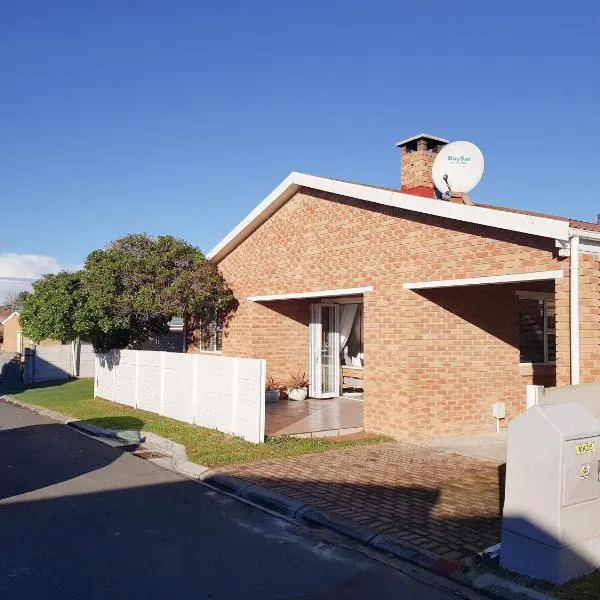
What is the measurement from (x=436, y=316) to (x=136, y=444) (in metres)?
5.79

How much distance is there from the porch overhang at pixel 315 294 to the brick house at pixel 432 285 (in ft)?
0.10

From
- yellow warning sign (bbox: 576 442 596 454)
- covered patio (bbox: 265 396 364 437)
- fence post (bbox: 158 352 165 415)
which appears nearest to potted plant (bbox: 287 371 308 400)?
covered patio (bbox: 265 396 364 437)

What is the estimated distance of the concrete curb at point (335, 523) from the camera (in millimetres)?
5023

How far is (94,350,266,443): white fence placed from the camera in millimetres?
10992

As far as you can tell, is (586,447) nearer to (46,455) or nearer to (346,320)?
(46,455)

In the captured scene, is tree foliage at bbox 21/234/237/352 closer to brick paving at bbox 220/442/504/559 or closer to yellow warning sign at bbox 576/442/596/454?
brick paving at bbox 220/442/504/559

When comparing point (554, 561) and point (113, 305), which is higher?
point (113, 305)

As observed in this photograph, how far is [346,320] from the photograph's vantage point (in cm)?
1648

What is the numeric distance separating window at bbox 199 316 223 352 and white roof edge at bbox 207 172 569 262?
1829mm

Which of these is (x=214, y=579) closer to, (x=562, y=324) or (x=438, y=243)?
(x=562, y=324)

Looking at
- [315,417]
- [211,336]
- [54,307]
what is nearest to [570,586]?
[315,417]

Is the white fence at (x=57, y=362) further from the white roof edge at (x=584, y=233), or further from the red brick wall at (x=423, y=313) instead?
the white roof edge at (x=584, y=233)

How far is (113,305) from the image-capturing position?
15.6 metres

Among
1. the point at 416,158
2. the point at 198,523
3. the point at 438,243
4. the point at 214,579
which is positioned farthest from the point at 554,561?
the point at 416,158
